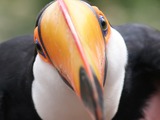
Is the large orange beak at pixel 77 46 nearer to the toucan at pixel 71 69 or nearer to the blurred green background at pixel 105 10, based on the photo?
the toucan at pixel 71 69

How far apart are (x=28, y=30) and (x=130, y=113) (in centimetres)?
124

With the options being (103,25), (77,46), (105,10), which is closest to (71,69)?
(77,46)

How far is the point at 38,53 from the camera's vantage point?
6.41 feet

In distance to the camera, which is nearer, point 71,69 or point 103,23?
point 71,69

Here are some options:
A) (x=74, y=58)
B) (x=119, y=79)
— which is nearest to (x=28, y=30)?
(x=119, y=79)

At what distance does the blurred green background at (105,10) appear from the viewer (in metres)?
3.46

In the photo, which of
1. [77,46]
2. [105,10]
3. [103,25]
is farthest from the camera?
[105,10]

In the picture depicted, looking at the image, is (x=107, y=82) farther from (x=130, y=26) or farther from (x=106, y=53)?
(x=130, y=26)

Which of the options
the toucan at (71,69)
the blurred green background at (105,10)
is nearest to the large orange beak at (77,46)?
the toucan at (71,69)

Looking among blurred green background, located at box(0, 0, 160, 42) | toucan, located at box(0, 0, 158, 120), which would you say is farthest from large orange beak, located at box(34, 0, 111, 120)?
blurred green background, located at box(0, 0, 160, 42)

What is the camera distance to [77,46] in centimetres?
170

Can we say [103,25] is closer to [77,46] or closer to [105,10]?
[77,46]

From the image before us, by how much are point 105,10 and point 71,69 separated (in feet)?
6.13

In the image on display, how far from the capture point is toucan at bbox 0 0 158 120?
5.51 feet
